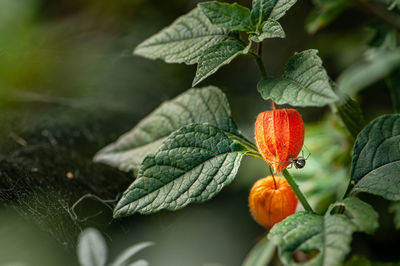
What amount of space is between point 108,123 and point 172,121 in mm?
774

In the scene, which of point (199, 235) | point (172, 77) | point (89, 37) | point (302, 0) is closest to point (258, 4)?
point (199, 235)

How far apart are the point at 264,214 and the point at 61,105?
1.13 m

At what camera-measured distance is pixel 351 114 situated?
2.26 feet

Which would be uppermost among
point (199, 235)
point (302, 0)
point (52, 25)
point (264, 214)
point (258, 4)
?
point (52, 25)

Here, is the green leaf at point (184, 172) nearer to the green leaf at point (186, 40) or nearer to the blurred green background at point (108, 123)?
the green leaf at point (186, 40)

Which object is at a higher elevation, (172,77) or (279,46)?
(172,77)

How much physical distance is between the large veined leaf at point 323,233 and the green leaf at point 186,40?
0.30 m

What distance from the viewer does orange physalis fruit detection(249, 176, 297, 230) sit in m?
0.62

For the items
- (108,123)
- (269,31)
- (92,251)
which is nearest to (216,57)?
(269,31)

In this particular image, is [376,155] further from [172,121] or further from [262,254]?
[262,254]

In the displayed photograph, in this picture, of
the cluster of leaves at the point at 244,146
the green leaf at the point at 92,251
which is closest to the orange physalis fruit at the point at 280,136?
the cluster of leaves at the point at 244,146

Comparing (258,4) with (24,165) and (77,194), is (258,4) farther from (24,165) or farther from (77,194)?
(24,165)

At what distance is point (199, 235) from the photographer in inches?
52.0

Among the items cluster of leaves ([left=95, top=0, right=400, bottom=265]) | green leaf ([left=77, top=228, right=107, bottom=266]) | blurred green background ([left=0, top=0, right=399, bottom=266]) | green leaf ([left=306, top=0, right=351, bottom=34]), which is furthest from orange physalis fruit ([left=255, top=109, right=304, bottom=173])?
green leaf ([left=306, top=0, right=351, bottom=34])
